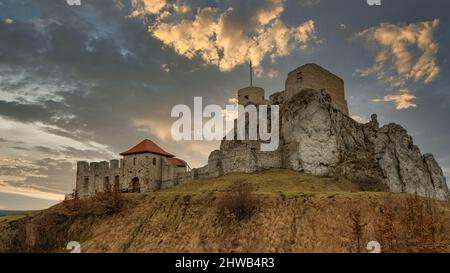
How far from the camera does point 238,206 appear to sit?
3581 cm

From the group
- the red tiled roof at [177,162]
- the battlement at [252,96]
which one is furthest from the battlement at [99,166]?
the battlement at [252,96]

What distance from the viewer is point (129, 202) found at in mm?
43375

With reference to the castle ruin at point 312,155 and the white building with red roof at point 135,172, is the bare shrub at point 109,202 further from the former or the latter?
the white building with red roof at point 135,172

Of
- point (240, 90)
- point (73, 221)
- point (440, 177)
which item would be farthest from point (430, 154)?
point (73, 221)

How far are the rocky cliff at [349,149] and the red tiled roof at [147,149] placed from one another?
678 inches

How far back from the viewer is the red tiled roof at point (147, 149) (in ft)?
183

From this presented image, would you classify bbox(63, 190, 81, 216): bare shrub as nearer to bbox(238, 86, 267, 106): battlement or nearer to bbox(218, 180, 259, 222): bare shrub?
bbox(218, 180, 259, 222): bare shrub

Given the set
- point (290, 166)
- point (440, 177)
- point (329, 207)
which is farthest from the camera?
point (440, 177)

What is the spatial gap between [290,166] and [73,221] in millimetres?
25270

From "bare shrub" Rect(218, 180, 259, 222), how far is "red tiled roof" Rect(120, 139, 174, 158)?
2132 centimetres

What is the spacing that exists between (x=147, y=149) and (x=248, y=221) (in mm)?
25014

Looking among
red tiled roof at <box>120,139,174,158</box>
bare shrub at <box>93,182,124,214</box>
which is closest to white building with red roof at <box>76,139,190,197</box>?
red tiled roof at <box>120,139,174,158</box>

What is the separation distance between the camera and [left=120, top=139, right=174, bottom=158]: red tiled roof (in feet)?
183
